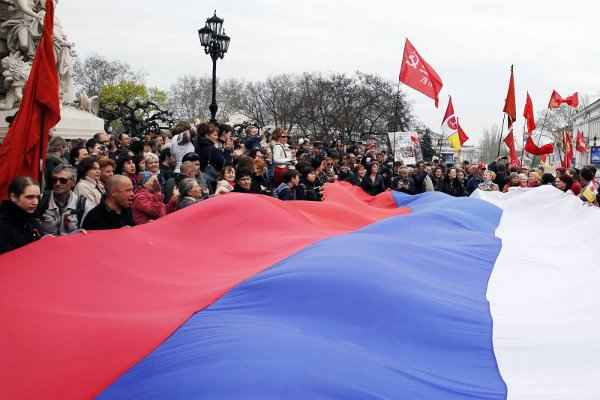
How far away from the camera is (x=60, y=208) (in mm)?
6070

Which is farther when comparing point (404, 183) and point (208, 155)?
point (404, 183)

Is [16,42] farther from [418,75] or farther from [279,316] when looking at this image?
[279,316]

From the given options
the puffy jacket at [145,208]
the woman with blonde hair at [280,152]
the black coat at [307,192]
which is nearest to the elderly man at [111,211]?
the puffy jacket at [145,208]

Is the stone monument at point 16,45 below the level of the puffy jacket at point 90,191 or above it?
above

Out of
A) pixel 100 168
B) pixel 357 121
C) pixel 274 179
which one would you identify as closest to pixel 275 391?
pixel 100 168

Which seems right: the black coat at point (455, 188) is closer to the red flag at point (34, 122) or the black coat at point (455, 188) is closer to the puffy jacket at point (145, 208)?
the puffy jacket at point (145, 208)

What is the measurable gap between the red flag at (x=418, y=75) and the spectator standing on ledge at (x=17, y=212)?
11.8m

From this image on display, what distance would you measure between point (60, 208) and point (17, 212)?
117cm

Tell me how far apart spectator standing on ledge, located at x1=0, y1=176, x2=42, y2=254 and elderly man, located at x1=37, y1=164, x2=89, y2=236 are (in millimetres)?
760

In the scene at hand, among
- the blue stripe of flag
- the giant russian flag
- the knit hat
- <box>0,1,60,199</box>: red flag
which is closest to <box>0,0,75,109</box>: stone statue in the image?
the knit hat

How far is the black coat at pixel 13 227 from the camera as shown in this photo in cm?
488

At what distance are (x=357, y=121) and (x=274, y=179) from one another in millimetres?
49948

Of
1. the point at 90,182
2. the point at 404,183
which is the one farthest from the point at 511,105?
the point at 90,182

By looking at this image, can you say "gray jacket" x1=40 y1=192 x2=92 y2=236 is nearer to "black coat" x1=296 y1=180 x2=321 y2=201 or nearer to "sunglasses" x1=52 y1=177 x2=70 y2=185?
"sunglasses" x1=52 y1=177 x2=70 y2=185
